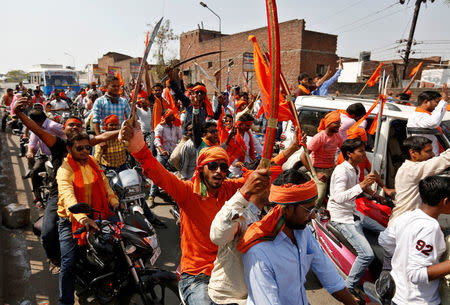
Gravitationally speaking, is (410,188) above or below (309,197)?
below

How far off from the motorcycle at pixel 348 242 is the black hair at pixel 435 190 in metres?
1.25

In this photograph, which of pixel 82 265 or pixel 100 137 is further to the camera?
pixel 100 137

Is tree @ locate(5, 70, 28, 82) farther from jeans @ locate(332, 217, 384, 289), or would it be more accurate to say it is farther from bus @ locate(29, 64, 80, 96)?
jeans @ locate(332, 217, 384, 289)

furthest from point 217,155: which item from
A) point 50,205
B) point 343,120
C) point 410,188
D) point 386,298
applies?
point 343,120

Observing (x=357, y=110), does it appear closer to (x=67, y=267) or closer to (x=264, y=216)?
(x=264, y=216)

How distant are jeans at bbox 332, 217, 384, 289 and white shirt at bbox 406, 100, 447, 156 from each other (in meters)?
2.01

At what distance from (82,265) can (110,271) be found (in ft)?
1.41

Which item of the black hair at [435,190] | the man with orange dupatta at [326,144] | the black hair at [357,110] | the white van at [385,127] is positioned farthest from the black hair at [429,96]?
the black hair at [435,190]

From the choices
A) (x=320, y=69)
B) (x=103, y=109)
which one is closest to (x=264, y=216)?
(x=103, y=109)

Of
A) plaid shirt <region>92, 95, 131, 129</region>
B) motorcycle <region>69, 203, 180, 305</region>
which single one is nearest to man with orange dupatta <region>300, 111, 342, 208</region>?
motorcycle <region>69, 203, 180, 305</region>

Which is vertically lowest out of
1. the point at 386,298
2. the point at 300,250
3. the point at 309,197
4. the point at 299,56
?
the point at 386,298

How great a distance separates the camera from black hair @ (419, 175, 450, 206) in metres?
2.24

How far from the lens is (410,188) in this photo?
10.1 feet

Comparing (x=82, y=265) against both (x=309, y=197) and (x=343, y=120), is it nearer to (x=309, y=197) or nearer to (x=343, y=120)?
(x=309, y=197)
